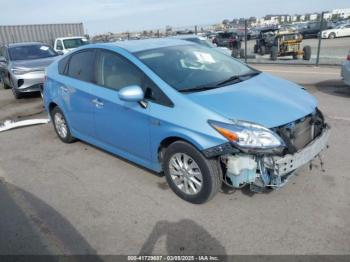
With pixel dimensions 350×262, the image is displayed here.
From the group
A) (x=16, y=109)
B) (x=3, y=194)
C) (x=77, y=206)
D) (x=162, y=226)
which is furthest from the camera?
(x=16, y=109)

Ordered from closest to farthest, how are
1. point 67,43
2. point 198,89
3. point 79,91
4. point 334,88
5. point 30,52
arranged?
point 198,89, point 79,91, point 334,88, point 30,52, point 67,43

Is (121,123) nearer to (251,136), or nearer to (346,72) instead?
(251,136)

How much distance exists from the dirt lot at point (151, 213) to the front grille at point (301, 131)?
60cm

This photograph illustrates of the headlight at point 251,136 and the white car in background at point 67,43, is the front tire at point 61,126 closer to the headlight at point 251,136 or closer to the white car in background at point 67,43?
the headlight at point 251,136

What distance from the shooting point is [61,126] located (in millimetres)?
5684

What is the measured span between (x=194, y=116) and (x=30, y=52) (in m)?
9.59

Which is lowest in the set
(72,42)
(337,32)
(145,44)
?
(337,32)

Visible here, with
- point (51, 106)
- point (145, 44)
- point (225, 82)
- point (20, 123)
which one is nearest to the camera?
point (225, 82)

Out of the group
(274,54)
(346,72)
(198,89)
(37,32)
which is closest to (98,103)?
(198,89)

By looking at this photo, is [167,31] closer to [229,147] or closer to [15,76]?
[15,76]

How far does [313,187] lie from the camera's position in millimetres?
3754

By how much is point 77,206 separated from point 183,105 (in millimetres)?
1632

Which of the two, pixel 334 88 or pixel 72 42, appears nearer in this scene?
pixel 334 88

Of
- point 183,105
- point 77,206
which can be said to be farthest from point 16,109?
point 183,105
